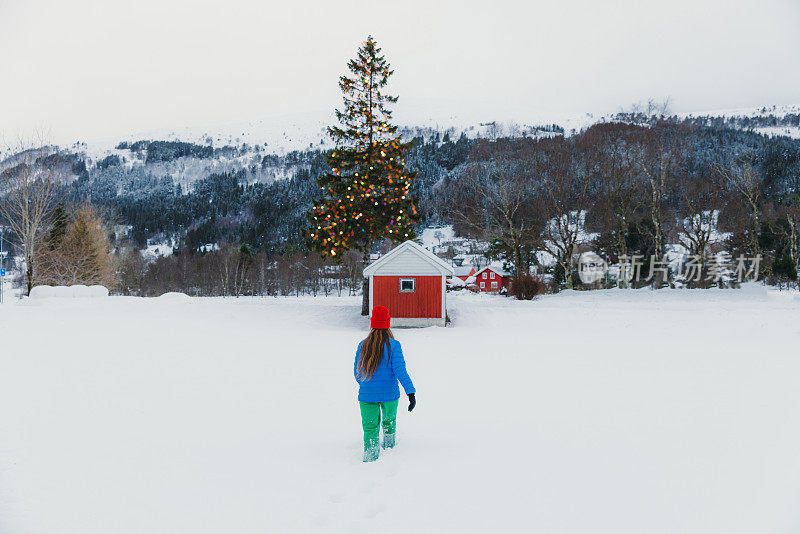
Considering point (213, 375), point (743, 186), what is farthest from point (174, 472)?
point (743, 186)

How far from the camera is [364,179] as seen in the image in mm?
21391

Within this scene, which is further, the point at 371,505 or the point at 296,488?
the point at 296,488

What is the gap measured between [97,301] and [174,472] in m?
21.1

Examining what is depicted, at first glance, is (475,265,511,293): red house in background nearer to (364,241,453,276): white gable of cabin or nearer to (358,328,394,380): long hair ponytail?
(364,241,453,276): white gable of cabin

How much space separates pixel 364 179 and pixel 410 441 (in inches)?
667

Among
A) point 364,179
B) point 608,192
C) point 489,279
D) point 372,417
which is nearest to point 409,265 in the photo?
point 364,179

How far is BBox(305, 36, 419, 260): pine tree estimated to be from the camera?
2138cm

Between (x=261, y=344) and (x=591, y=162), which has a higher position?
(x=591, y=162)

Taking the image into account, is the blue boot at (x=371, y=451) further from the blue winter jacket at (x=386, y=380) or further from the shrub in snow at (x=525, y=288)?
the shrub in snow at (x=525, y=288)

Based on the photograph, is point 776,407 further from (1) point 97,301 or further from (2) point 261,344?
(1) point 97,301

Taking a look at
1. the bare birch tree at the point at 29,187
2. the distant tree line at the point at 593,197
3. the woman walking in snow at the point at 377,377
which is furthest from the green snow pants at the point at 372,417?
the bare birch tree at the point at 29,187

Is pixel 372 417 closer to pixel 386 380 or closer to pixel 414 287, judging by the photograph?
pixel 386 380

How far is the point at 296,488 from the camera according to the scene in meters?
4.45

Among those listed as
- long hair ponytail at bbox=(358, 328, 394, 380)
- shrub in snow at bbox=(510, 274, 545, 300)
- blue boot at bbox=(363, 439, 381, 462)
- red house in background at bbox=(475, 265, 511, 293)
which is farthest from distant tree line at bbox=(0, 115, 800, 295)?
red house in background at bbox=(475, 265, 511, 293)
